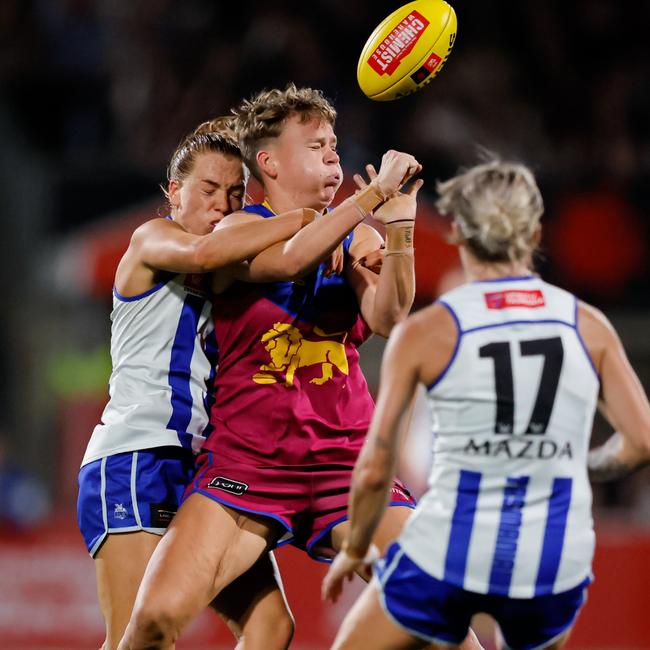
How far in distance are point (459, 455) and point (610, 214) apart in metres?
7.27

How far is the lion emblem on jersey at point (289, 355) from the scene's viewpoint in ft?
14.3

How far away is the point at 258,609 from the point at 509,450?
1.71 metres

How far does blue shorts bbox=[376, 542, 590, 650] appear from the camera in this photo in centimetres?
329

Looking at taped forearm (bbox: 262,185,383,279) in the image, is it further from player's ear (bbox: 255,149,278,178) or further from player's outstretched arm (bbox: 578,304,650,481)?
player's outstretched arm (bbox: 578,304,650,481)

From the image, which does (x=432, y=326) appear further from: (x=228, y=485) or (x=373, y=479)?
(x=228, y=485)

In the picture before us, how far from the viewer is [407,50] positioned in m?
4.46

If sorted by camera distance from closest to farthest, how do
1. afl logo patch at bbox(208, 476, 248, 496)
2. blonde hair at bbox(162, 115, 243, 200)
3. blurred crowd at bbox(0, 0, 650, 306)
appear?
afl logo patch at bbox(208, 476, 248, 496), blonde hair at bbox(162, 115, 243, 200), blurred crowd at bbox(0, 0, 650, 306)

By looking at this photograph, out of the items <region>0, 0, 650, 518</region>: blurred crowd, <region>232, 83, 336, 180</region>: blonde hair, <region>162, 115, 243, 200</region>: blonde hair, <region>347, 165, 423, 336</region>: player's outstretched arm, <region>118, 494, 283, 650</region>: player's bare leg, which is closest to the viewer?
<region>118, 494, 283, 650</region>: player's bare leg

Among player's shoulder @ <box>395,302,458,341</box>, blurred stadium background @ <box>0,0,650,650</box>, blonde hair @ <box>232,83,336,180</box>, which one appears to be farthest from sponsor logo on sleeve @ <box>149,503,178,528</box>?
blurred stadium background @ <box>0,0,650,650</box>

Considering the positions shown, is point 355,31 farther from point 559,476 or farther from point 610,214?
point 559,476

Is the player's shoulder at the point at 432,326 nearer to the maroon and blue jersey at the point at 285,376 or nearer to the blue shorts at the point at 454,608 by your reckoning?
the blue shorts at the point at 454,608

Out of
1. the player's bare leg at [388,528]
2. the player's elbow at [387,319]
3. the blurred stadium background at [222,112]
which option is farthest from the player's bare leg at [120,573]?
the blurred stadium background at [222,112]

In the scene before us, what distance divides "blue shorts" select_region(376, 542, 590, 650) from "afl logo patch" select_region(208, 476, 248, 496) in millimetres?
978

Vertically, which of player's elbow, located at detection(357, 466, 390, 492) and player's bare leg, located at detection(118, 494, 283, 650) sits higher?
player's elbow, located at detection(357, 466, 390, 492)
